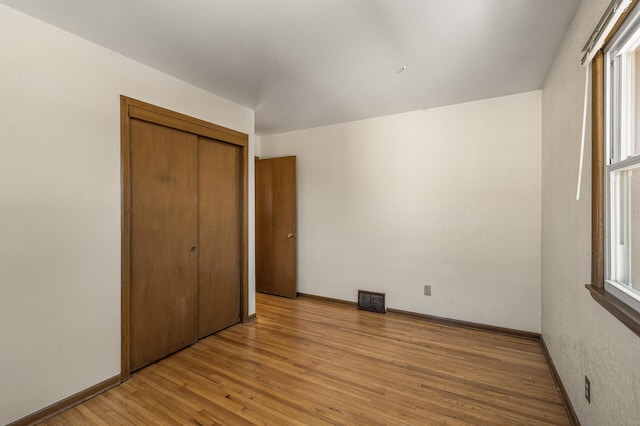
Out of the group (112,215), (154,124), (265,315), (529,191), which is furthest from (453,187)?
(112,215)

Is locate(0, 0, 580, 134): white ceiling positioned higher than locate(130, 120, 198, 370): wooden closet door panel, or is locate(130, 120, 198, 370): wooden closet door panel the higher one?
locate(0, 0, 580, 134): white ceiling

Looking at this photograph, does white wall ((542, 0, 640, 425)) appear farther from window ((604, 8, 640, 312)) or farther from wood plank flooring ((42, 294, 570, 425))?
wood plank flooring ((42, 294, 570, 425))

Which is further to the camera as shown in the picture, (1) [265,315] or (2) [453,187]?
(1) [265,315]

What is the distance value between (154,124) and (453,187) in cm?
315

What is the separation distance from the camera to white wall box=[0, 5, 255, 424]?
5.71 ft

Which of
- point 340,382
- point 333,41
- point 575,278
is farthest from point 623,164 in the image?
point 340,382

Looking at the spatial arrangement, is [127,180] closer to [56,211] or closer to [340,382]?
[56,211]

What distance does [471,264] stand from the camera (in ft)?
10.6

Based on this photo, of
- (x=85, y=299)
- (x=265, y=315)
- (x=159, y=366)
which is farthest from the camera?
(x=265, y=315)

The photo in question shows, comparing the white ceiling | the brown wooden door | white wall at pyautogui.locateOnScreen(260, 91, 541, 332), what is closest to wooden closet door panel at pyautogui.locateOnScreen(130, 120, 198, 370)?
the white ceiling

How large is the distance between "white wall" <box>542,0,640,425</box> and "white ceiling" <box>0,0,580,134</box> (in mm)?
328

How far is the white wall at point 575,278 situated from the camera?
1199 millimetres

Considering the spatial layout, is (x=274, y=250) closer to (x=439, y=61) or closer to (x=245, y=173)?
(x=245, y=173)

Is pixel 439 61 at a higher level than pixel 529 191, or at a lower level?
higher
